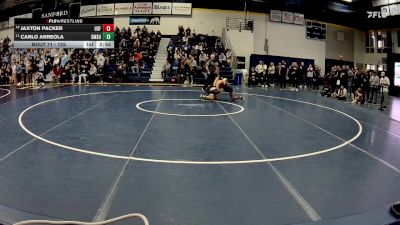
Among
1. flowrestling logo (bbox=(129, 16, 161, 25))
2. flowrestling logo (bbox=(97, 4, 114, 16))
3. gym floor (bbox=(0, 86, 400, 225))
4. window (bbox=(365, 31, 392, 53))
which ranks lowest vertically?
gym floor (bbox=(0, 86, 400, 225))

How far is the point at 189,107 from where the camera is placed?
13570 mm

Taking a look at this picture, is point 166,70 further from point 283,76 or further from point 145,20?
point 283,76

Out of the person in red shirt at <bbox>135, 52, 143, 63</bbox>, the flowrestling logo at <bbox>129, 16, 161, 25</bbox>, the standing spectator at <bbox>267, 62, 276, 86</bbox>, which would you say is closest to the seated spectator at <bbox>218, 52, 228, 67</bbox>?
the standing spectator at <bbox>267, 62, 276, 86</bbox>

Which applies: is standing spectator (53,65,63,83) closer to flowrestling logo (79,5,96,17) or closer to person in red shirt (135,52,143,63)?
person in red shirt (135,52,143,63)

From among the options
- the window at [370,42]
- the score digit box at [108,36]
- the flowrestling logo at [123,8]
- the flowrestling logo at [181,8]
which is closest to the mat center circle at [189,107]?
the score digit box at [108,36]

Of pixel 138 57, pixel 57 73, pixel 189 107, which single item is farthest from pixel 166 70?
pixel 189 107

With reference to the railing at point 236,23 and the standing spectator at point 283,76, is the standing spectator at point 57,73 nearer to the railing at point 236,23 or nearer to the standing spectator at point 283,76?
the railing at point 236,23

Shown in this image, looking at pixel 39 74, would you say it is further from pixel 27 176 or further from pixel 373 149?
pixel 373 149

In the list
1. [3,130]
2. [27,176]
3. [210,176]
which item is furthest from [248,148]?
[3,130]
